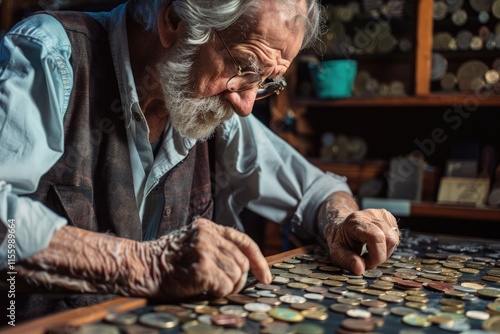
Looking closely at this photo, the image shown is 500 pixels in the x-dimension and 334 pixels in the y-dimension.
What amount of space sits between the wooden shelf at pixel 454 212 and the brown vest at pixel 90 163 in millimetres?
2115

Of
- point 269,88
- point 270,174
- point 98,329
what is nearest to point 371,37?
point 270,174

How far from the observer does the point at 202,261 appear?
1040 mm

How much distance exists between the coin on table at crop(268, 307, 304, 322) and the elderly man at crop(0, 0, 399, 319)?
0.34 ft

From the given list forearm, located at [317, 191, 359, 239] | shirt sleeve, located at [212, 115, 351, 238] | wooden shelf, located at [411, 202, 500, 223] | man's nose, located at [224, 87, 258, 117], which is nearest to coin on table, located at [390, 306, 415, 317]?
forearm, located at [317, 191, 359, 239]

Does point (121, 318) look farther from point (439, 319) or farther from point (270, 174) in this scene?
point (270, 174)

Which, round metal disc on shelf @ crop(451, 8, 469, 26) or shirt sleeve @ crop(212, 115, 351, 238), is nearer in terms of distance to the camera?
shirt sleeve @ crop(212, 115, 351, 238)

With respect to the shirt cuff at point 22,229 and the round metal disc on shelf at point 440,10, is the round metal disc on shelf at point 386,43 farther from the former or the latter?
the shirt cuff at point 22,229

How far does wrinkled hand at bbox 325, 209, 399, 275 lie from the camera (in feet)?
4.69

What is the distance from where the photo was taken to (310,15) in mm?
1687

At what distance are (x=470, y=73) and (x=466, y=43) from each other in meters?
0.20

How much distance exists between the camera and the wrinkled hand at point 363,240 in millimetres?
1430

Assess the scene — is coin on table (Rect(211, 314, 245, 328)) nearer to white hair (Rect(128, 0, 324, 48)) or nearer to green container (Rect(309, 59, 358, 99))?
white hair (Rect(128, 0, 324, 48))

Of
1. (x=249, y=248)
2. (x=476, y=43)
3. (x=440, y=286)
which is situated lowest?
(x=440, y=286)

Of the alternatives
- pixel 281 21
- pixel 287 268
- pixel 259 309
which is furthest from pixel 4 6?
pixel 259 309
